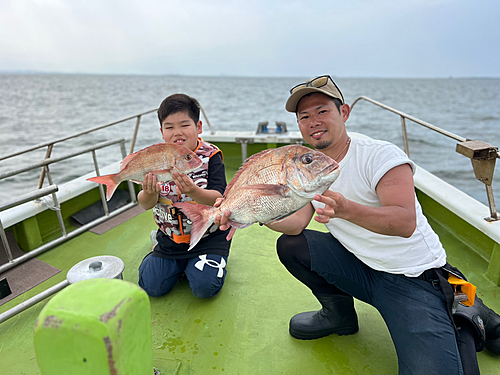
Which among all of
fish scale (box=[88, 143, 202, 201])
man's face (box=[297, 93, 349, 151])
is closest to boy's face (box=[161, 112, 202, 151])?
fish scale (box=[88, 143, 202, 201])

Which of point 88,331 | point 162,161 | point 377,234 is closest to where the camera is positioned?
point 88,331

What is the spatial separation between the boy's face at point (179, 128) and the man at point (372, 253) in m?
0.84

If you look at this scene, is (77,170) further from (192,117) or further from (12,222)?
(192,117)

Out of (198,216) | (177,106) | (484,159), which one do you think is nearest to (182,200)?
(177,106)

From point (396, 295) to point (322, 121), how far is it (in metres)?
1.03

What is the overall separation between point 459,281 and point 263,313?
131cm

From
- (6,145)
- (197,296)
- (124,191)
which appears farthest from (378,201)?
(6,145)

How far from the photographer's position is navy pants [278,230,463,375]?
1.57m

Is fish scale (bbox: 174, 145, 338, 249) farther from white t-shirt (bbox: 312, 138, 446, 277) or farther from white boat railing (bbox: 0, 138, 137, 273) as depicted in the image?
white boat railing (bbox: 0, 138, 137, 273)

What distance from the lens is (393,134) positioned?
18797 millimetres

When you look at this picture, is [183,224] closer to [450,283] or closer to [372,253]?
[372,253]

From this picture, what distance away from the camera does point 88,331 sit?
2.92ft

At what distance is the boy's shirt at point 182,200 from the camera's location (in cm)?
260

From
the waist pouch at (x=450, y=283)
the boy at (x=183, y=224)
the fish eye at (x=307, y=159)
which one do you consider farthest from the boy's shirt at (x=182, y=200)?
the waist pouch at (x=450, y=283)
